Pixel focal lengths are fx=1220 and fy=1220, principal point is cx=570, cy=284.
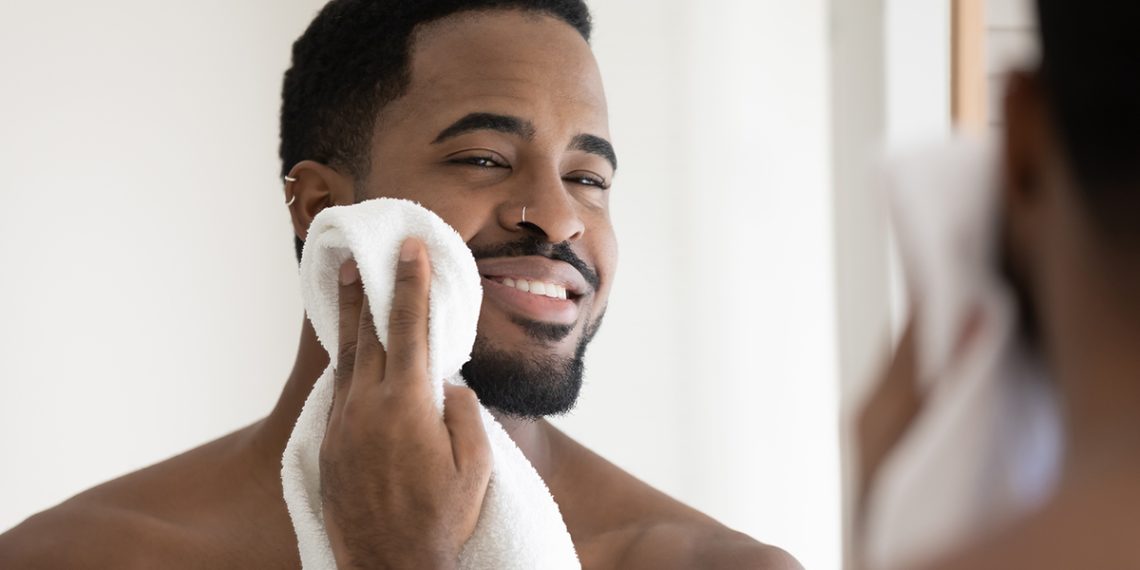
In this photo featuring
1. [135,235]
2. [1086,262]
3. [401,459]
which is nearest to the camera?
[1086,262]

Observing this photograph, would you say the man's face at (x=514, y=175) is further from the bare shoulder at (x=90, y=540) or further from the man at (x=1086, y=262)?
the man at (x=1086, y=262)

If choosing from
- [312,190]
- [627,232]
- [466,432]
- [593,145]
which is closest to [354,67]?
[312,190]

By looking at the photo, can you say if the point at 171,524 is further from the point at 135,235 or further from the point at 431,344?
the point at 135,235

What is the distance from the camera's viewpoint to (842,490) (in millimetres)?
2020

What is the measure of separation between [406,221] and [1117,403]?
58 centimetres

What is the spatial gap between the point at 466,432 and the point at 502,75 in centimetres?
37

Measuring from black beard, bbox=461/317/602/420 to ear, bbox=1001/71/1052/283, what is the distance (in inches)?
28.7

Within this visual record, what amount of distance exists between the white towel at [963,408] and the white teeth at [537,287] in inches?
26.5

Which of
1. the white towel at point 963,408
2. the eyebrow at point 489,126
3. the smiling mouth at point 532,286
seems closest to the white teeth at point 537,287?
the smiling mouth at point 532,286

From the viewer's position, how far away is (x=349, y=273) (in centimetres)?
81

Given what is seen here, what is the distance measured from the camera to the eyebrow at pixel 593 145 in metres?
1.04

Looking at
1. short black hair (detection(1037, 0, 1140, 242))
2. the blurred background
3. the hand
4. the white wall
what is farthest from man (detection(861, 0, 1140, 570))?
the white wall

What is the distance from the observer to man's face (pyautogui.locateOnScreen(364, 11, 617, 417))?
3.29 feet

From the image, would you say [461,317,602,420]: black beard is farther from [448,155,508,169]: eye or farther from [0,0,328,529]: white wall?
[0,0,328,529]: white wall
